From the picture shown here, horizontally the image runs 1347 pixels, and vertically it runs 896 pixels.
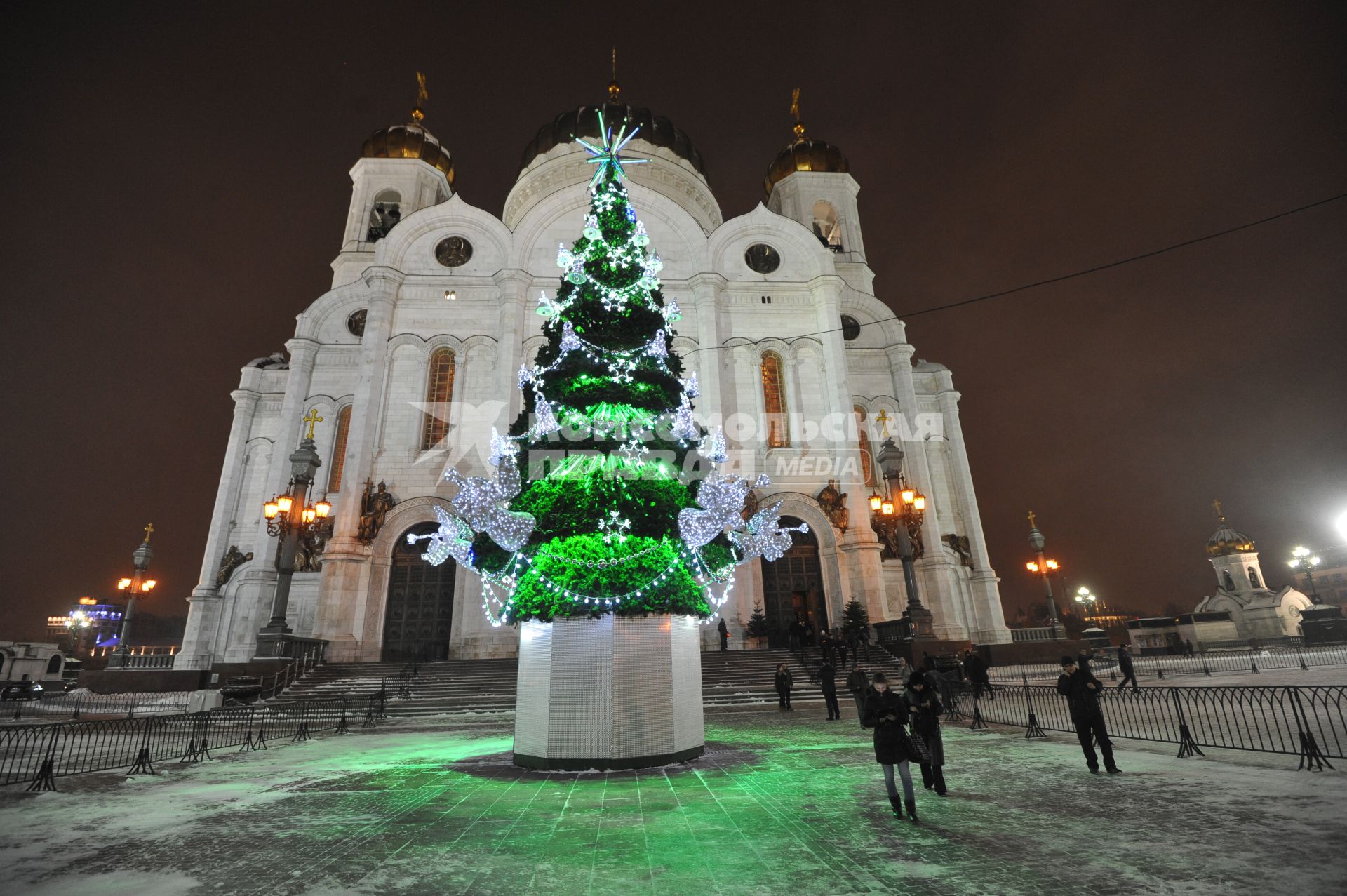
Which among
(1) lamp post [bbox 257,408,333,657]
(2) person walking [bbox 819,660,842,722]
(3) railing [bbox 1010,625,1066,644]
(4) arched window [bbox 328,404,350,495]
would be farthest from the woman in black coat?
(3) railing [bbox 1010,625,1066,644]

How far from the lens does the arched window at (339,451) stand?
24.3 meters

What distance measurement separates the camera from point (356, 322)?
92.5 ft

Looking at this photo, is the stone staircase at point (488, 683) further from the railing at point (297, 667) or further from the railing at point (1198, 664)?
the railing at point (1198, 664)

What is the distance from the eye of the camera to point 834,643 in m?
19.1

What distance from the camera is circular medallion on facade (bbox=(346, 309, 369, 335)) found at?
28.0 metres

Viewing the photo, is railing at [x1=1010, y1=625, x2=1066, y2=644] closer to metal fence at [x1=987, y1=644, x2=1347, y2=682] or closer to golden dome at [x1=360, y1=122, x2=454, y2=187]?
metal fence at [x1=987, y1=644, x2=1347, y2=682]

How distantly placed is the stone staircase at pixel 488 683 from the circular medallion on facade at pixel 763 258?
54.7 feet

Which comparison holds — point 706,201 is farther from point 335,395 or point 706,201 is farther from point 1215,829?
point 1215,829

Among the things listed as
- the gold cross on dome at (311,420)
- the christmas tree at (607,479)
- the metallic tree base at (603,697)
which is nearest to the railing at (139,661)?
A: the gold cross on dome at (311,420)

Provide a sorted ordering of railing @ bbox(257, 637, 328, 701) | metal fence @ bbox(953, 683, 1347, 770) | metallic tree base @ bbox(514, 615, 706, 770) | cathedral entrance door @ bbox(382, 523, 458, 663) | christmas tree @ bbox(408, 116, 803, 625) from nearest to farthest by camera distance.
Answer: metal fence @ bbox(953, 683, 1347, 770) → metallic tree base @ bbox(514, 615, 706, 770) → christmas tree @ bbox(408, 116, 803, 625) → railing @ bbox(257, 637, 328, 701) → cathedral entrance door @ bbox(382, 523, 458, 663)

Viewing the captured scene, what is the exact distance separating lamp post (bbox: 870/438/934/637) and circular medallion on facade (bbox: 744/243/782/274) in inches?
435

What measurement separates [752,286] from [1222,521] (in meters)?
31.9

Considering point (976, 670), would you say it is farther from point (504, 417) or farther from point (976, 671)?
point (504, 417)

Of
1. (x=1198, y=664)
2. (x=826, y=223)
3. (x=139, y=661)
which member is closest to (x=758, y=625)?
(x=1198, y=664)
